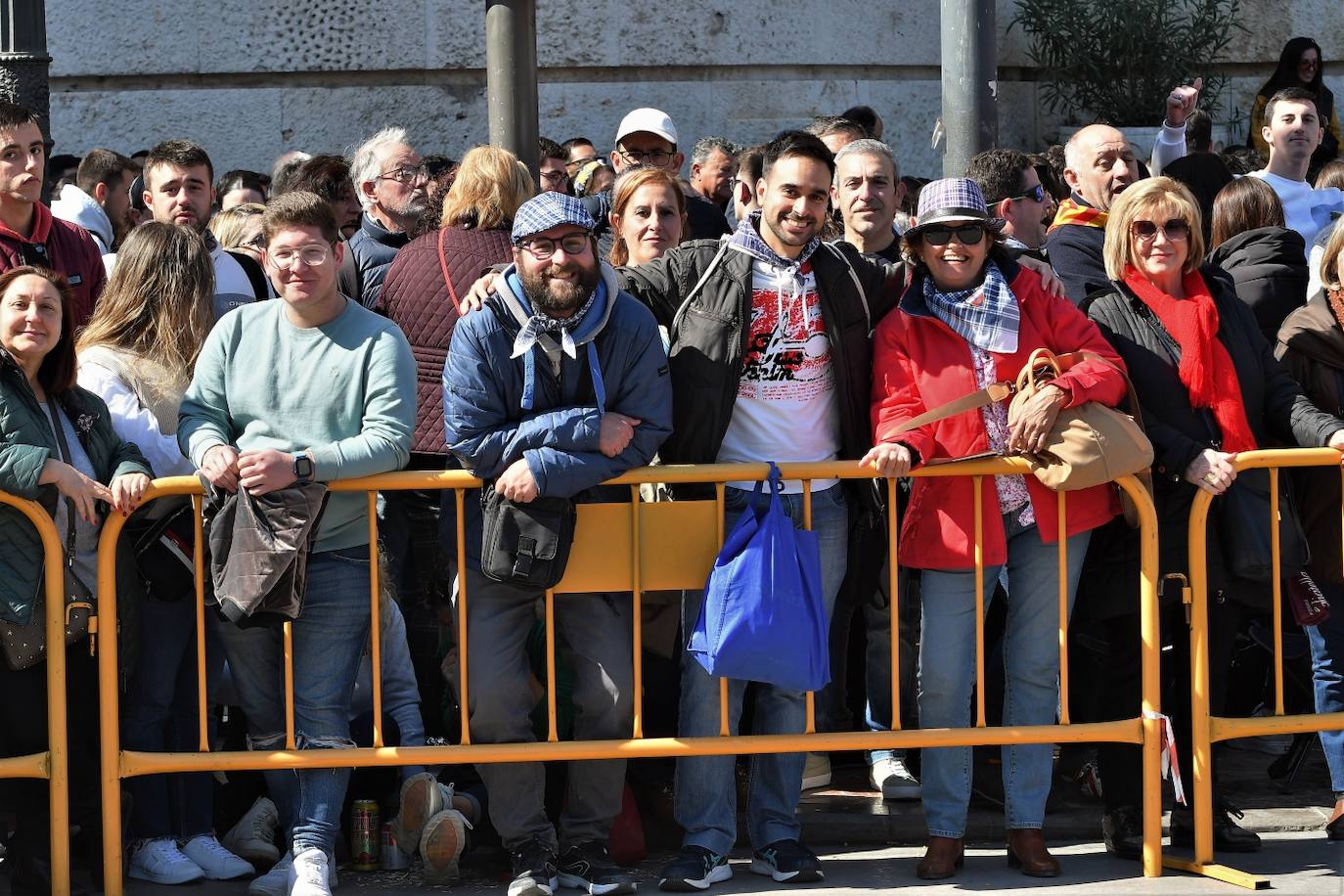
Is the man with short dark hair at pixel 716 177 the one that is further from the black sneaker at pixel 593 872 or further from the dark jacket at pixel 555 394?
the black sneaker at pixel 593 872

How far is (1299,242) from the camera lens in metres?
6.31

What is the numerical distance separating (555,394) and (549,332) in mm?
185

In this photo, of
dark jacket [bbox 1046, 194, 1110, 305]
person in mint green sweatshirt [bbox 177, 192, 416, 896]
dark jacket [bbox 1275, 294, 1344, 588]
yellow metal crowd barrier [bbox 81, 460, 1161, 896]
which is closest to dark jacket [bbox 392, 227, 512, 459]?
person in mint green sweatshirt [bbox 177, 192, 416, 896]

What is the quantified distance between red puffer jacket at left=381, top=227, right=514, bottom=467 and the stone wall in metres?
5.33

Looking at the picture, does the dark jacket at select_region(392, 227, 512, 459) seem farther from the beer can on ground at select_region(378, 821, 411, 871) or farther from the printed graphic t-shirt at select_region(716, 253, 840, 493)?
the beer can on ground at select_region(378, 821, 411, 871)

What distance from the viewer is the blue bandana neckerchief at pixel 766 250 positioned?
17.2 feet

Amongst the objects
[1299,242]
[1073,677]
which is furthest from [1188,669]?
[1299,242]

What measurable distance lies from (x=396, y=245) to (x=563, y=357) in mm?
1548

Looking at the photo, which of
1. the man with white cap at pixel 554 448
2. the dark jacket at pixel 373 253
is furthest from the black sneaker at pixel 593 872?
the dark jacket at pixel 373 253

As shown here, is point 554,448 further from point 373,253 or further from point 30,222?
point 30,222

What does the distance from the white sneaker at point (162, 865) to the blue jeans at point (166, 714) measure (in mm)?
46

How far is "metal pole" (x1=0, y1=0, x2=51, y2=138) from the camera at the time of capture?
660cm

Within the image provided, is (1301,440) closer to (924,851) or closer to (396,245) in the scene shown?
(924,851)

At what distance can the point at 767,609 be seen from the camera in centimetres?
487
